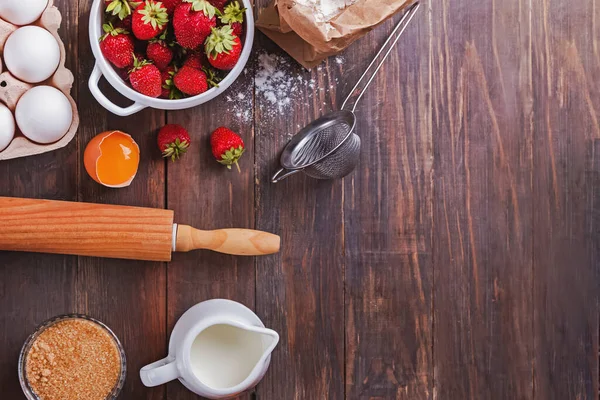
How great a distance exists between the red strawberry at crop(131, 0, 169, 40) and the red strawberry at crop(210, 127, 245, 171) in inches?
8.0

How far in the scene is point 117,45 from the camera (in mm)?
958

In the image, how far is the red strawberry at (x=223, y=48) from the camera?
3.11ft

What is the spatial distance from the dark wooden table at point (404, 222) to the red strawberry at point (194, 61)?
0.38 feet

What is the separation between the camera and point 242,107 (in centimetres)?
110

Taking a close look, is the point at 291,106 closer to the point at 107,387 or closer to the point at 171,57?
the point at 171,57

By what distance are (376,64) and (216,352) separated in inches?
22.6

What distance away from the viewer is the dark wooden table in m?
1.09

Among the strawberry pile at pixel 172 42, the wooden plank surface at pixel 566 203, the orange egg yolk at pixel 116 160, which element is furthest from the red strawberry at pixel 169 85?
the wooden plank surface at pixel 566 203

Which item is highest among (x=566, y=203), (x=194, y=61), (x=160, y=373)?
(x=194, y=61)

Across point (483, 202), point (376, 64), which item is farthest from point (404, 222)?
point (376, 64)

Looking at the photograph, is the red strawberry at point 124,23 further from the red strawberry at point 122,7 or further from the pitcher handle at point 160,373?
the pitcher handle at point 160,373

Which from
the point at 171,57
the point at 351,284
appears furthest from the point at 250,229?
the point at 171,57

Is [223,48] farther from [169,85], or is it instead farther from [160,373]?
[160,373]

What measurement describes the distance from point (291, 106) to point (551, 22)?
1.66 feet
